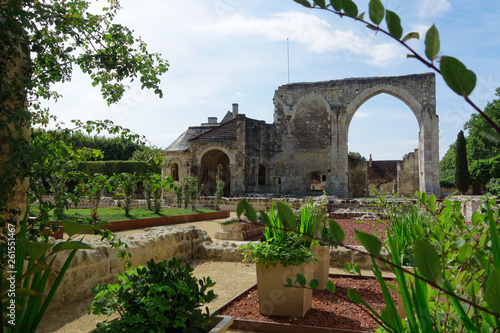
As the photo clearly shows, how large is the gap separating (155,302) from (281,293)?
2021mm

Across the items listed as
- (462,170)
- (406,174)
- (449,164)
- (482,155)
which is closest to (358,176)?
(406,174)

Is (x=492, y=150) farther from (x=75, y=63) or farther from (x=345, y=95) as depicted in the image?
(x=75, y=63)

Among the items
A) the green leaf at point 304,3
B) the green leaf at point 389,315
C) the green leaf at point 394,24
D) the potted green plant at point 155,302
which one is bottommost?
the potted green plant at point 155,302

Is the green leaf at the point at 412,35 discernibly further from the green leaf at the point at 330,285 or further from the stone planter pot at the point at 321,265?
the stone planter pot at the point at 321,265

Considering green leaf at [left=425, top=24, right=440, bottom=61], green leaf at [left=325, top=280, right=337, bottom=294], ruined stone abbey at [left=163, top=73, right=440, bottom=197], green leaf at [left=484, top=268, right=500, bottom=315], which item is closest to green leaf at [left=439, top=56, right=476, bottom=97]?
green leaf at [left=425, top=24, right=440, bottom=61]

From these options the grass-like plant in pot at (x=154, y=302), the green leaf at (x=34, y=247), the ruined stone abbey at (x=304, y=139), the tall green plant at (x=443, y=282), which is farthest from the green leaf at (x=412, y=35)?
the ruined stone abbey at (x=304, y=139)

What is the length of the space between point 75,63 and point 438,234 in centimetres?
306

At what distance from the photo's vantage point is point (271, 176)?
2797cm

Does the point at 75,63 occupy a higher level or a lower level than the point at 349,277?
higher

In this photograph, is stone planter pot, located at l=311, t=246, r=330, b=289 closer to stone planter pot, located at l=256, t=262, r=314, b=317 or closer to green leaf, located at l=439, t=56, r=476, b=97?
stone planter pot, located at l=256, t=262, r=314, b=317

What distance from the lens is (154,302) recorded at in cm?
229

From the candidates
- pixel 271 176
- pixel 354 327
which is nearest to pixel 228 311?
pixel 354 327

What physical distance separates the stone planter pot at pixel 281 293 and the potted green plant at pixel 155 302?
1460mm

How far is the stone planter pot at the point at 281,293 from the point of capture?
3959 millimetres
